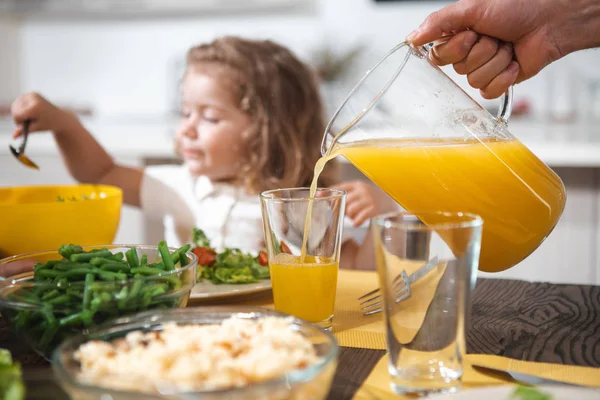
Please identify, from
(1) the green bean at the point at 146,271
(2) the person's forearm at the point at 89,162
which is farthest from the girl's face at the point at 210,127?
(1) the green bean at the point at 146,271

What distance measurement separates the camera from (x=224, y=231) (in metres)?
1.77

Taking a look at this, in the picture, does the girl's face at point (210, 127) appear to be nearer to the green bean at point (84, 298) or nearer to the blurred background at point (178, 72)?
the blurred background at point (178, 72)

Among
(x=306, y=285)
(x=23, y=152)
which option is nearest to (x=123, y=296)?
(x=306, y=285)

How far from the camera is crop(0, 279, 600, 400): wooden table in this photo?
73cm

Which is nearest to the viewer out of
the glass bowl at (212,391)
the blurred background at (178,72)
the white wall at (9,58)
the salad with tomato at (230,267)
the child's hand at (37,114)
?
the glass bowl at (212,391)

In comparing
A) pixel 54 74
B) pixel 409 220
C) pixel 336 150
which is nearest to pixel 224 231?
pixel 336 150

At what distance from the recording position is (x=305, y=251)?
33.3 inches

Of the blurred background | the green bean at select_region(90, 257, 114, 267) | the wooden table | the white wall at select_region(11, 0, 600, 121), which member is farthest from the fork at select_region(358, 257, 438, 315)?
the white wall at select_region(11, 0, 600, 121)

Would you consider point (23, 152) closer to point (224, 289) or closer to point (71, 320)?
point (224, 289)

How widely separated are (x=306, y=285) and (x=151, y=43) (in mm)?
3268

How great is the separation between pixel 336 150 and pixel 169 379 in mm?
462

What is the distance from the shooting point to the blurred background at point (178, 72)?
2.47m

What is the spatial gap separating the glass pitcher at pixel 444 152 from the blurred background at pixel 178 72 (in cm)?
162

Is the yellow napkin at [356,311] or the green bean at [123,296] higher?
the green bean at [123,296]
